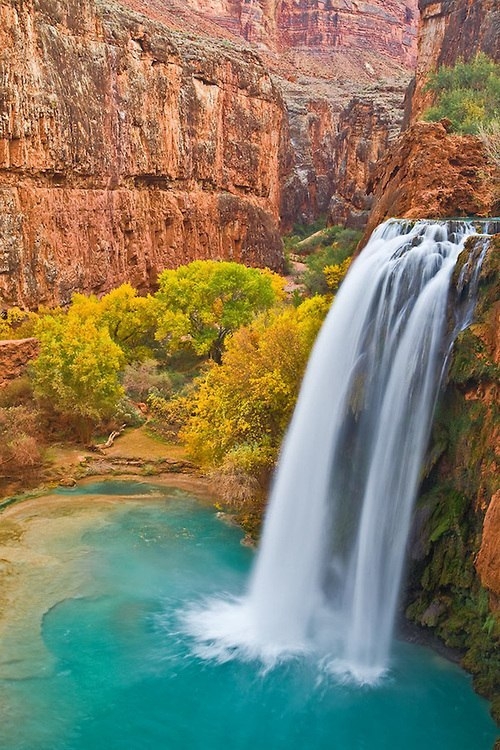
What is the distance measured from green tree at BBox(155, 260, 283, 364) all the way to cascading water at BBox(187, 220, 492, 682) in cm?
1593

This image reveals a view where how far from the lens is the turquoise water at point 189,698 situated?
1243 cm

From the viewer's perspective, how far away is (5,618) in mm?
15633

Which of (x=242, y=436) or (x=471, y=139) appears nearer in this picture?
(x=242, y=436)

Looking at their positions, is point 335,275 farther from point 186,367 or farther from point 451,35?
point 451,35

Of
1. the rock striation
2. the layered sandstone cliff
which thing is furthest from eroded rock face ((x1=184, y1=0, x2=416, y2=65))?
the rock striation

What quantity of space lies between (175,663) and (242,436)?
23.7ft

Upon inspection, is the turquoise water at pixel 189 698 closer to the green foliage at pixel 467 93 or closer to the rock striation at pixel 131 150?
the green foliage at pixel 467 93

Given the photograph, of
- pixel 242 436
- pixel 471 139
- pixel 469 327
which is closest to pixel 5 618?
pixel 242 436

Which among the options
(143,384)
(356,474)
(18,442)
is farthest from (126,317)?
(356,474)

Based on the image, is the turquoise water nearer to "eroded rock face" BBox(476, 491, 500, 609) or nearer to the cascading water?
the cascading water

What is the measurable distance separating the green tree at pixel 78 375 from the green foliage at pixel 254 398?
21.0ft

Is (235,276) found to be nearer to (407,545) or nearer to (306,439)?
(306,439)

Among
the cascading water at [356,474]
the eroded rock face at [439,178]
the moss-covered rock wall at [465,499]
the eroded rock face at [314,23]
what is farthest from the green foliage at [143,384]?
the eroded rock face at [314,23]

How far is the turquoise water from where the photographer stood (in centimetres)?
1243
